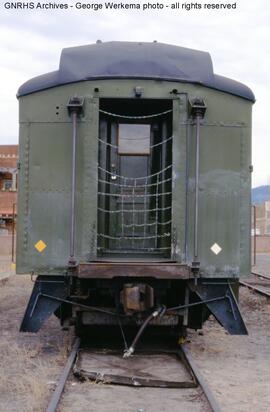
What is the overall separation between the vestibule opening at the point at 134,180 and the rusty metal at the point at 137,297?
103 cm

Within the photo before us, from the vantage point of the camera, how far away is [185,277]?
6.91 meters

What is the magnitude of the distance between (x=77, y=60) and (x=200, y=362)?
4.00 metres

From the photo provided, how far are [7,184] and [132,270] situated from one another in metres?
38.4

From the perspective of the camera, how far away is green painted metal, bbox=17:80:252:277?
7273 millimetres

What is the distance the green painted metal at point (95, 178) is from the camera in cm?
727

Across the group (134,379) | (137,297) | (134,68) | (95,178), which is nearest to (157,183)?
(95,178)

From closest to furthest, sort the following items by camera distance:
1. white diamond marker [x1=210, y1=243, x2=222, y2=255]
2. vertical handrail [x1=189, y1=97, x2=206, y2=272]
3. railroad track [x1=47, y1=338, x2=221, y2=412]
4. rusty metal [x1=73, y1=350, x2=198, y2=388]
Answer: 1. railroad track [x1=47, y1=338, x2=221, y2=412]
2. rusty metal [x1=73, y1=350, x2=198, y2=388]
3. vertical handrail [x1=189, y1=97, x2=206, y2=272]
4. white diamond marker [x1=210, y1=243, x2=222, y2=255]

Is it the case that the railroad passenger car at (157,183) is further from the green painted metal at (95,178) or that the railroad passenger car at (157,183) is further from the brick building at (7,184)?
the brick building at (7,184)

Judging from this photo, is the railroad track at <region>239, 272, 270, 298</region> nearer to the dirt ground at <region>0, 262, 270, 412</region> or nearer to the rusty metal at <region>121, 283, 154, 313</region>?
the dirt ground at <region>0, 262, 270, 412</region>

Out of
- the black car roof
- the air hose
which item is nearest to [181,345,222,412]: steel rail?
the air hose

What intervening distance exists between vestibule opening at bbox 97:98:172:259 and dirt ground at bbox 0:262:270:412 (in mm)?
1546

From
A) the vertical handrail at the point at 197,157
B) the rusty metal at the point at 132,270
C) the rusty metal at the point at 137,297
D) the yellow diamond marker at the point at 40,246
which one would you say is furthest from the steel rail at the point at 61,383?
the vertical handrail at the point at 197,157

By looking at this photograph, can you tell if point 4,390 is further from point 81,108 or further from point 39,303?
point 81,108

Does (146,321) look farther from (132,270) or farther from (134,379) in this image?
(134,379)
